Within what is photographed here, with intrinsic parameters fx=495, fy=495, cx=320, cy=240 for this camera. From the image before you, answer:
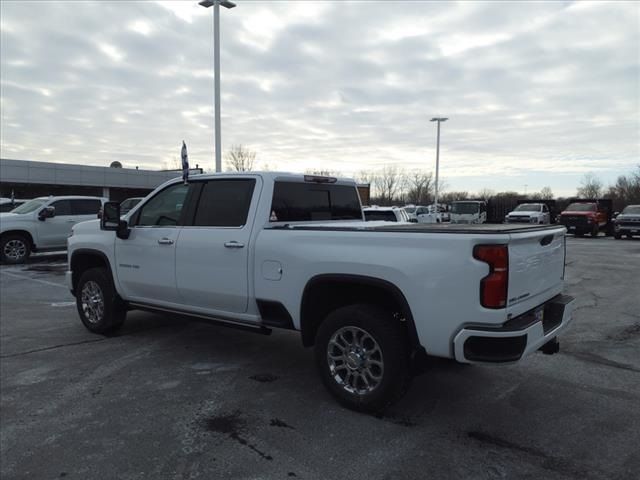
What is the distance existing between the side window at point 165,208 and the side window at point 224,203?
315 millimetres

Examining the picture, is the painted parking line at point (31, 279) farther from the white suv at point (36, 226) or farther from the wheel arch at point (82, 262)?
the wheel arch at point (82, 262)

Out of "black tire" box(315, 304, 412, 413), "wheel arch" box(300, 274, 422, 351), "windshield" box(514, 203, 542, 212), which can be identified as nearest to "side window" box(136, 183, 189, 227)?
"wheel arch" box(300, 274, 422, 351)

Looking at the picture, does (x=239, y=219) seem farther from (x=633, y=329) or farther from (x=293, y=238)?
(x=633, y=329)

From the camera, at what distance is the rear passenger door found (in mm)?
4688

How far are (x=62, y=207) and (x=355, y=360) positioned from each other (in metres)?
13.7

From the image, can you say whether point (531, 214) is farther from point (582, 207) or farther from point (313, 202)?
point (313, 202)

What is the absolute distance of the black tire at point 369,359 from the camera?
3.76 m

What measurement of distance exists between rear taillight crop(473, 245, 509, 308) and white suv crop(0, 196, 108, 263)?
12.5 meters

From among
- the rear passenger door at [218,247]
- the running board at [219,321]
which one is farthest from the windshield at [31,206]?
the rear passenger door at [218,247]

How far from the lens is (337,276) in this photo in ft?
13.0

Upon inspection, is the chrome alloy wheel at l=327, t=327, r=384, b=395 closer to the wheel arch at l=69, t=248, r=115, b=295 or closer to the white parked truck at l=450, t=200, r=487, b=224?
the wheel arch at l=69, t=248, r=115, b=295

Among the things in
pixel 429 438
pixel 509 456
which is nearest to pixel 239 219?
pixel 429 438

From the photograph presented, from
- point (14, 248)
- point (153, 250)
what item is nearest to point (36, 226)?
point (14, 248)

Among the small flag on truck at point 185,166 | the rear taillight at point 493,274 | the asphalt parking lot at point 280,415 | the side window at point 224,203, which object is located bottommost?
the asphalt parking lot at point 280,415
